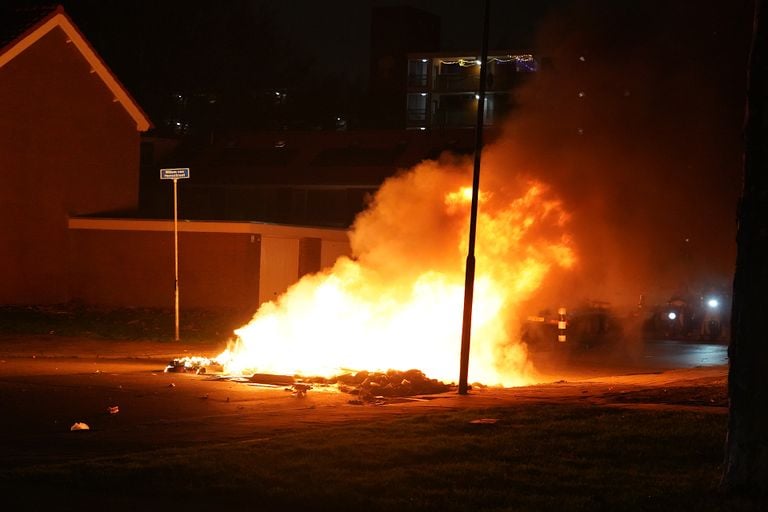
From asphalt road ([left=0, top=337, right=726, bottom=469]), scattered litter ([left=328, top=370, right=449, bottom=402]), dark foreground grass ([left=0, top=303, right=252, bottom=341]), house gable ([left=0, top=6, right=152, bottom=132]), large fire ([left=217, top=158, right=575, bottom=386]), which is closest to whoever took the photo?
asphalt road ([left=0, top=337, right=726, bottom=469])

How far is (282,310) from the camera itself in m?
22.3

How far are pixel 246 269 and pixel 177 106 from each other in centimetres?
3546

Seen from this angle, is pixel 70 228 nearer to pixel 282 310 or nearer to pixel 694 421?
pixel 282 310

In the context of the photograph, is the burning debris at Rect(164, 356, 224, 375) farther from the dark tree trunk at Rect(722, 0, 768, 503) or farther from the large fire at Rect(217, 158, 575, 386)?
the dark tree trunk at Rect(722, 0, 768, 503)

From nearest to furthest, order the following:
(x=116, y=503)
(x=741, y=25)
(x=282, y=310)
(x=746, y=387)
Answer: (x=116, y=503) → (x=746, y=387) → (x=741, y=25) → (x=282, y=310)

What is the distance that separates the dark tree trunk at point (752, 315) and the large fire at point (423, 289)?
10.7 metres

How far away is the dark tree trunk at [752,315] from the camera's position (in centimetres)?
960

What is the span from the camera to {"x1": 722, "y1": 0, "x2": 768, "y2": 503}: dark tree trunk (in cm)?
960

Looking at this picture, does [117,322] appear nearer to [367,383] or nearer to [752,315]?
[367,383]

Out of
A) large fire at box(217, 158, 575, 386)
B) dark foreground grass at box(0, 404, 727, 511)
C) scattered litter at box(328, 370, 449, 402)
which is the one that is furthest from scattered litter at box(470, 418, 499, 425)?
large fire at box(217, 158, 575, 386)

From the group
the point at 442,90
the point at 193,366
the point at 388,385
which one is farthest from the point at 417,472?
the point at 442,90

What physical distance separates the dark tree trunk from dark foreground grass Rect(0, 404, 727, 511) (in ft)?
1.40

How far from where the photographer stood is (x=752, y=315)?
32.0ft

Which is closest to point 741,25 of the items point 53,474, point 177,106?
point 53,474
